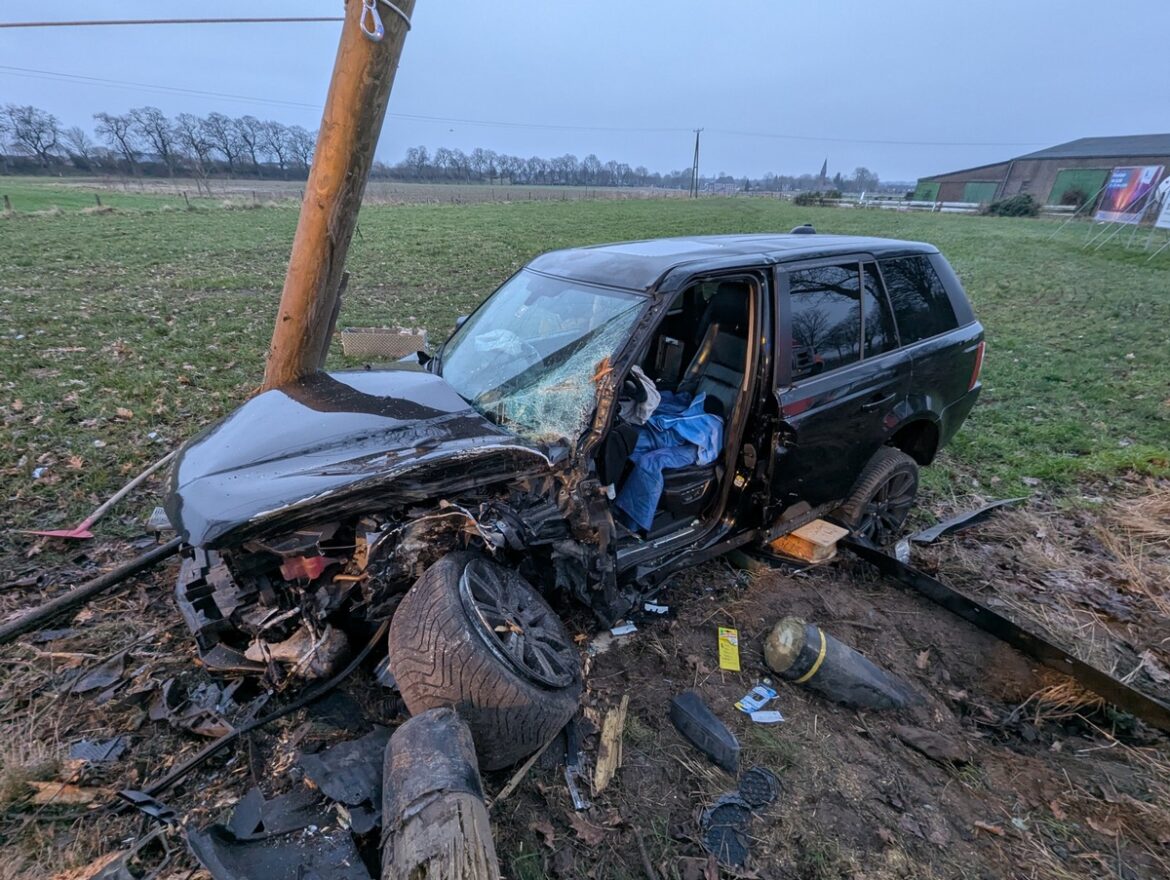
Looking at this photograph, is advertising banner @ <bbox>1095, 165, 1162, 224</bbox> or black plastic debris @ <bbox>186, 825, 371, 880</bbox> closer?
black plastic debris @ <bbox>186, 825, 371, 880</bbox>

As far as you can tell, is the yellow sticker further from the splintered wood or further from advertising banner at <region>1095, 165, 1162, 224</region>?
advertising banner at <region>1095, 165, 1162, 224</region>

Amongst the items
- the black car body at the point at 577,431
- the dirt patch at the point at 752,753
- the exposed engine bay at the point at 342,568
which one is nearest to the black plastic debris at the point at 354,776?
the dirt patch at the point at 752,753

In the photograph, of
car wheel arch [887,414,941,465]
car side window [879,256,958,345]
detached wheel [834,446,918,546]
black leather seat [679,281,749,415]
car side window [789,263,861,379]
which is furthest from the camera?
car wheel arch [887,414,941,465]

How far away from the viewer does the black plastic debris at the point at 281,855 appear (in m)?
1.69

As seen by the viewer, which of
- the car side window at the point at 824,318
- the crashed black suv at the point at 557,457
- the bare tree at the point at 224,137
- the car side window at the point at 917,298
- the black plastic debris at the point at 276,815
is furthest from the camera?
the bare tree at the point at 224,137

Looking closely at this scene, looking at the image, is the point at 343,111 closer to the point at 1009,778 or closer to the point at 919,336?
the point at 919,336

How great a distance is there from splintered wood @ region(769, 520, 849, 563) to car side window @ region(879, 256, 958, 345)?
50.4 inches

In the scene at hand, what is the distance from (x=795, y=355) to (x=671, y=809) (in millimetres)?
2246

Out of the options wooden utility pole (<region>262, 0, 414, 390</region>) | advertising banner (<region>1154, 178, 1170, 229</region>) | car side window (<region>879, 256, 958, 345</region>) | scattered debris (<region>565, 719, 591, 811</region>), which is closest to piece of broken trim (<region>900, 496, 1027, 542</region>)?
car side window (<region>879, 256, 958, 345</region>)

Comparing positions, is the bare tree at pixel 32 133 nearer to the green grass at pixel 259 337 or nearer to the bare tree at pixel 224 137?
the bare tree at pixel 224 137

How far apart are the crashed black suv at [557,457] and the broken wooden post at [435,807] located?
0.54ft

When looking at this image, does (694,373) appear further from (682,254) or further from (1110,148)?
(1110,148)

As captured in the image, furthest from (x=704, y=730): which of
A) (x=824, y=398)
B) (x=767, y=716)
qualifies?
(x=824, y=398)

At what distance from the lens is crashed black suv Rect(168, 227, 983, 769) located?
2.18m
